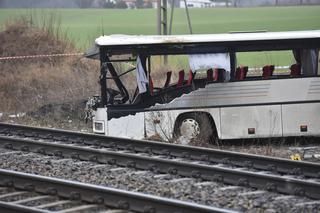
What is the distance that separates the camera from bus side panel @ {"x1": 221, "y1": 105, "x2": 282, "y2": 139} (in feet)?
45.9

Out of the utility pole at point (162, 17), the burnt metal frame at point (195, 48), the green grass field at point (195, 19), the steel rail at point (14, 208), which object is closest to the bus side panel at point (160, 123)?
the burnt metal frame at point (195, 48)

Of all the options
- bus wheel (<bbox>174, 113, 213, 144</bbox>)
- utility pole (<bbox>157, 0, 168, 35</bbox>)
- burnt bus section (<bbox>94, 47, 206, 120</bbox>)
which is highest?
utility pole (<bbox>157, 0, 168, 35</bbox>)

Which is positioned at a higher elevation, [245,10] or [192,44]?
[245,10]

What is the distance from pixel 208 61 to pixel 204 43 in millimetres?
428

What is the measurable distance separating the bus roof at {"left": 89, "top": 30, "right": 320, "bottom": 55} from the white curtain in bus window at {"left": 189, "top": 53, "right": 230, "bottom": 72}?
0.12 meters

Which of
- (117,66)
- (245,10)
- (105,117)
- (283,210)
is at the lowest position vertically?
(283,210)

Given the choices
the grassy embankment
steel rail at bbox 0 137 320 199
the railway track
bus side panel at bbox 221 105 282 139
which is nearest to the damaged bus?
bus side panel at bbox 221 105 282 139

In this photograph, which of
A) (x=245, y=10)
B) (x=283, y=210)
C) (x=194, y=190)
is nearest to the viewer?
(x=283, y=210)

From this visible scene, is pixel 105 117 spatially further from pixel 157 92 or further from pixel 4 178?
pixel 4 178

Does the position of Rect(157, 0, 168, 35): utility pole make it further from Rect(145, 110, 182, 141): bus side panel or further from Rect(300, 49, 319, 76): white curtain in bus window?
Rect(145, 110, 182, 141): bus side panel

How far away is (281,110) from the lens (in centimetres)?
1406

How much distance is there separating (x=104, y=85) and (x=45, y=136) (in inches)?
70.4

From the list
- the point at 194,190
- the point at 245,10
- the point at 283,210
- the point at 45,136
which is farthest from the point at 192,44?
the point at 245,10

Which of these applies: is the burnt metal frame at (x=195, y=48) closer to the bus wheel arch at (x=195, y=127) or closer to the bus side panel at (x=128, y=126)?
the bus side panel at (x=128, y=126)
